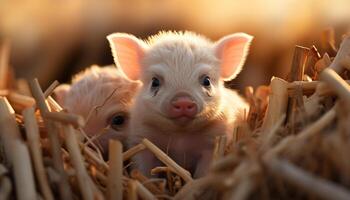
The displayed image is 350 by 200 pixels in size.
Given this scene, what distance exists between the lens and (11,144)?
138 inches

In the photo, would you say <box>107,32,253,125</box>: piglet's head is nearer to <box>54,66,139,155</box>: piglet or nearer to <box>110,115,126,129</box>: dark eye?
<box>54,66,139,155</box>: piglet

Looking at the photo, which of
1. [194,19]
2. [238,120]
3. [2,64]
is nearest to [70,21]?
[194,19]

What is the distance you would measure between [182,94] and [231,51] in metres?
0.90

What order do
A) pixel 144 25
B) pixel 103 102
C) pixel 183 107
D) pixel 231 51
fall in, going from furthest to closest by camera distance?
pixel 144 25, pixel 231 51, pixel 103 102, pixel 183 107

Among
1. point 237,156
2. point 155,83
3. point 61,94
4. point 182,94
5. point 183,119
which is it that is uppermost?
point 61,94

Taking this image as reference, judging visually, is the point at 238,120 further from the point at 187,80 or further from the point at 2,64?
the point at 2,64

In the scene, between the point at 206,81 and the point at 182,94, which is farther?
the point at 206,81

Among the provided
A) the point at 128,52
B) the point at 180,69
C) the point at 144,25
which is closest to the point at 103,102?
the point at 128,52

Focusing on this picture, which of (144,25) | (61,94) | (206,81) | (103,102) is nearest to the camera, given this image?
(206,81)

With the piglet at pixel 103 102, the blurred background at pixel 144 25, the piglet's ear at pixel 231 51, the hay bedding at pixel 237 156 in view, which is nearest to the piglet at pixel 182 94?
the piglet's ear at pixel 231 51

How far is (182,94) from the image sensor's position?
4.50 m

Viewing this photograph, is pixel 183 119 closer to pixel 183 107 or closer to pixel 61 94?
pixel 183 107

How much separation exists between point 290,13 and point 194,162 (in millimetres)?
5365

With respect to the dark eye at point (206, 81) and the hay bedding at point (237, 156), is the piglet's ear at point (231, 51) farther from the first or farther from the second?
the hay bedding at point (237, 156)
